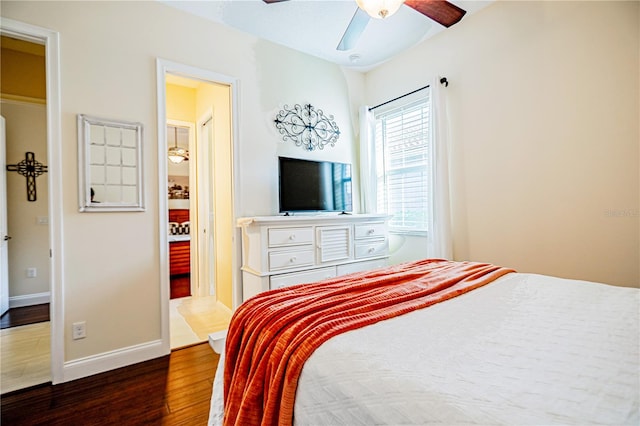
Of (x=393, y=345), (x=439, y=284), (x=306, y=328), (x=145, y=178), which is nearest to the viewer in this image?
(x=393, y=345)

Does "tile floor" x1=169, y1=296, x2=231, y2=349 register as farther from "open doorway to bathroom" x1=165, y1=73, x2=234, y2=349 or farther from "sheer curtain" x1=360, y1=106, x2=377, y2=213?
"sheer curtain" x1=360, y1=106, x2=377, y2=213

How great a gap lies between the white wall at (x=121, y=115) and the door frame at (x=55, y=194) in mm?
34

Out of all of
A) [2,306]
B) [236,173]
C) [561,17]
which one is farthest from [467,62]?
[2,306]

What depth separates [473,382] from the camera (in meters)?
0.65

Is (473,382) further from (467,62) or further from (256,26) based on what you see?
(256,26)

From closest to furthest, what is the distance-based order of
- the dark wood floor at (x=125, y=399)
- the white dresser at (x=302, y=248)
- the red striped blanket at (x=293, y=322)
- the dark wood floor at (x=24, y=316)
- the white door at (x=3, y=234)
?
1. the red striped blanket at (x=293, y=322)
2. the dark wood floor at (x=125, y=399)
3. the white dresser at (x=302, y=248)
4. the dark wood floor at (x=24, y=316)
5. the white door at (x=3, y=234)

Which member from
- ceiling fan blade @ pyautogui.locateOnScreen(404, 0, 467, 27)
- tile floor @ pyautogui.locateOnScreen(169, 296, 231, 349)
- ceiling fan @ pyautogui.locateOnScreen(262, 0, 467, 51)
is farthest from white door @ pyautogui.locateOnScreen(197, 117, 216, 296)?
ceiling fan blade @ pyautogui.locateOnScreen(404, 0, 467, 27)

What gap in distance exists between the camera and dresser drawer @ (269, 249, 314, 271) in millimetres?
2504

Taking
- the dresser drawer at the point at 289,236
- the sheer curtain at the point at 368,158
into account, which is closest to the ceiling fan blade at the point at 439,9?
the sheer curtain at the point at 368,158

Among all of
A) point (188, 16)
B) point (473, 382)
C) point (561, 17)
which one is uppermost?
point (188, 16)

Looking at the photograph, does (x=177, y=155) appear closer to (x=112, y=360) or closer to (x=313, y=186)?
(x=313, y=186)

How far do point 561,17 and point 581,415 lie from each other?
274 cm

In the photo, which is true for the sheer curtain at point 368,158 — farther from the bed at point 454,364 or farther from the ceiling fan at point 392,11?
the bed at point 454,364

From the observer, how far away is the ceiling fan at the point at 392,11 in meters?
1.74
